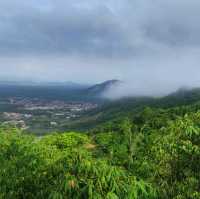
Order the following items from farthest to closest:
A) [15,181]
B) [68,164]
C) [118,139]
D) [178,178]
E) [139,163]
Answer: [118,139], [139,163], [15,181], [178,178], [68,164]

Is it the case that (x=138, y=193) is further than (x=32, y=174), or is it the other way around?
(x=32, y=174)

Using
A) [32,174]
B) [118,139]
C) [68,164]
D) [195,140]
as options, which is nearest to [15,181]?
[32,174]

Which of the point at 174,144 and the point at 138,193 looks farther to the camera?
the point at 174,144

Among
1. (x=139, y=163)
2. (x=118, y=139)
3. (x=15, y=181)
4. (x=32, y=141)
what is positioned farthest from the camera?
(x=118, y=139)

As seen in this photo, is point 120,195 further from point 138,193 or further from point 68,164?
point 68,164

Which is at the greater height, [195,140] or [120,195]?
[195,140]

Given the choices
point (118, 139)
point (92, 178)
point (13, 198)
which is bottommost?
point (118, 139)

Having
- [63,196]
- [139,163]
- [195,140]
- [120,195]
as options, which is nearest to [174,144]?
[195,140]

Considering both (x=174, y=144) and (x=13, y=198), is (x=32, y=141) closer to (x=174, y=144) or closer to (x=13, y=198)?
(x=13, y=198)

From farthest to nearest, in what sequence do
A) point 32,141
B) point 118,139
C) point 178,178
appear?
point 118,139, point 32,141, point 178,178
